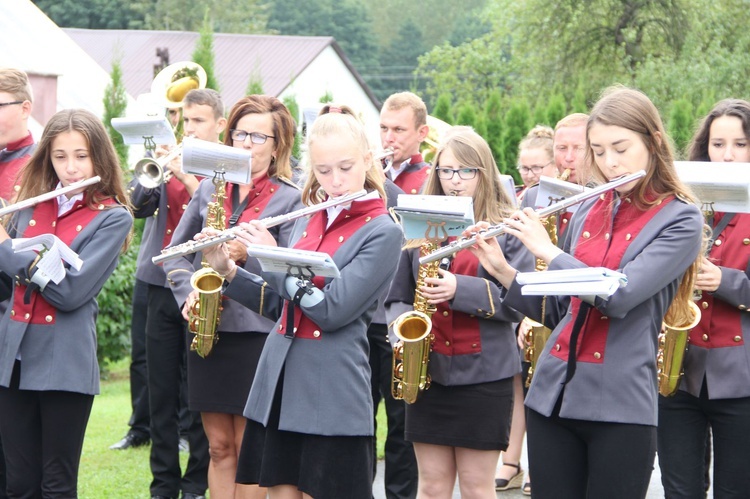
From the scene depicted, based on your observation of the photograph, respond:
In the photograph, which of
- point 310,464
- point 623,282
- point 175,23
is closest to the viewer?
point 623,282

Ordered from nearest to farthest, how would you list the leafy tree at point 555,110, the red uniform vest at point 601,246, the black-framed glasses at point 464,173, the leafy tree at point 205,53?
the red uniform vest at point 601,246 < the black-framed glasses at point 464,173 < the leafy tree at point 205,53 < the leafy tree at point 555,110

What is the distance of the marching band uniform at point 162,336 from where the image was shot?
651 centimetres

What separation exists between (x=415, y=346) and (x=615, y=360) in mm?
1204

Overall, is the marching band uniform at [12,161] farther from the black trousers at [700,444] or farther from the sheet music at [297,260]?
the black trousers at [700,444]

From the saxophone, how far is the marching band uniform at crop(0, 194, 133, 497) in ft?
2.06

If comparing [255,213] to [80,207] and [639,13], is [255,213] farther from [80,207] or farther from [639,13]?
[639,13]

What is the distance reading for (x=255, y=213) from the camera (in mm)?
5457

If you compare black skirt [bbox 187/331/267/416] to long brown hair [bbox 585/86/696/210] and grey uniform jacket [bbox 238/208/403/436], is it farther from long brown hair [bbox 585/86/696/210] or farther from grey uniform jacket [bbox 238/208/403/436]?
long brown hair [bbox 585/86/696/210]

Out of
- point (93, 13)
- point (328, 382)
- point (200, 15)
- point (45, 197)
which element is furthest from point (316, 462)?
point (200, 15)

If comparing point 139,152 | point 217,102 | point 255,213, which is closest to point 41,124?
point 139,152

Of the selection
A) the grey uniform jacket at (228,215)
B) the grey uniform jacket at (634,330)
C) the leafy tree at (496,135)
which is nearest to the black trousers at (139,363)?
the grey uniform jacket at (228,215)

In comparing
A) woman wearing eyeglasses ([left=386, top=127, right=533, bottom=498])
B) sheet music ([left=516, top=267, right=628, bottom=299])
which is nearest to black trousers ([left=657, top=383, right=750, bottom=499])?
woman wearing eyeglasses ([left=386, top=127, right=533, bottom=498])

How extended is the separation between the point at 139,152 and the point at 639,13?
2115 centimetres

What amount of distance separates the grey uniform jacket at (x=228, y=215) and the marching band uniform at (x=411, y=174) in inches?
57.7
